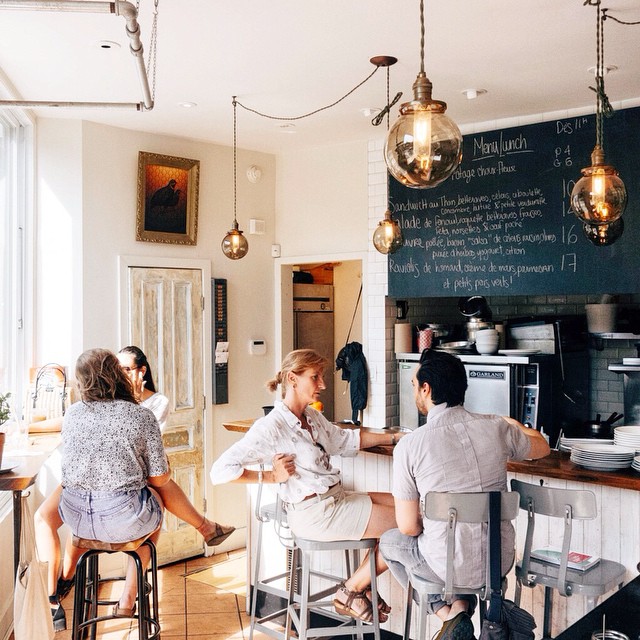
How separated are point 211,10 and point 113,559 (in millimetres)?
3682

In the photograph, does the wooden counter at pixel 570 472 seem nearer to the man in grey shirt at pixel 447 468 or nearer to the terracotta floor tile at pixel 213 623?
the man in grey shirt at pixel 447 468

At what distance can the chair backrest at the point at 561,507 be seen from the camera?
106 inches

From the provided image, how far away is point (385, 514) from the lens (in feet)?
10.9

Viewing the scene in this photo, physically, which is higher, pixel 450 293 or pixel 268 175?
pixel 268 175

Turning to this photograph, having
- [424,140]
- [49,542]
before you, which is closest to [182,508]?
[49,542]

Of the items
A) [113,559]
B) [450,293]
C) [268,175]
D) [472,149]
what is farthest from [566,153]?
[113,559]

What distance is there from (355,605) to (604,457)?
4.02 ft

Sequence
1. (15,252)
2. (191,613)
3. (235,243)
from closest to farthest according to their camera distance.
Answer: (191,613)
(235,243)
(15,252)

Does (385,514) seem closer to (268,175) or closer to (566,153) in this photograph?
(566,153)

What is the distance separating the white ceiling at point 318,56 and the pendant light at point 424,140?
1.16 metres

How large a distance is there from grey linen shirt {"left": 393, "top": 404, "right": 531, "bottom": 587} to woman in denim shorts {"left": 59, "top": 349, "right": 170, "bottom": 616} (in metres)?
1.12

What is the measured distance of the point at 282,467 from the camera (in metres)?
3.29

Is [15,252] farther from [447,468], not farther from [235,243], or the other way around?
[447,468]

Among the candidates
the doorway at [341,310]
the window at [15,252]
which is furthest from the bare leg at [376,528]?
the doorway at [341,310]
